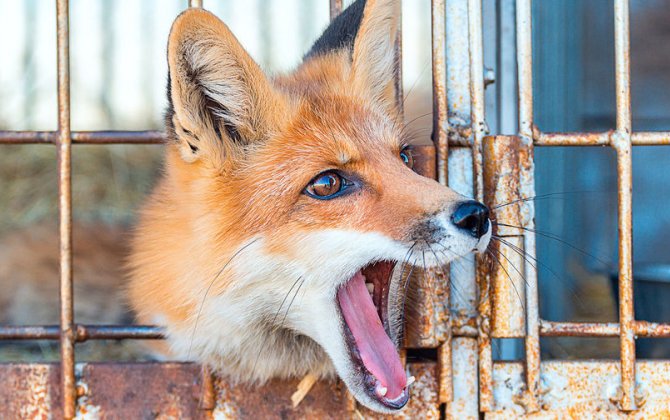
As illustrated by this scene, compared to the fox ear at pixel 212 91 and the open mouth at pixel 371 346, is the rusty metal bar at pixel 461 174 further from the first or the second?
the fox ear at pixel 212 91

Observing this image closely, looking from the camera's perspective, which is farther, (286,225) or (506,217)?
(506,217)

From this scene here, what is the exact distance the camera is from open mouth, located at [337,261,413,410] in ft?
6.90

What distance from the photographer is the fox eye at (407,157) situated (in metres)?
2.47

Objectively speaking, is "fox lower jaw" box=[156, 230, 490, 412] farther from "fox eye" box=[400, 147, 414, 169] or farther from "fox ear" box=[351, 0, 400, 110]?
"fox ear" box=[351, 0, 400, 110]

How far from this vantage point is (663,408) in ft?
7.72

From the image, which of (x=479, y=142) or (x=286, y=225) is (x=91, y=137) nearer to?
(x=286, y=225)

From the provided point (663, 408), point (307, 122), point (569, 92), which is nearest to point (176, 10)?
point (569, 92)

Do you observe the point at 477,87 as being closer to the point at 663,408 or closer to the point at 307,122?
the point at 307,122

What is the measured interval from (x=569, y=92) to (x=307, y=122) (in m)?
1.71

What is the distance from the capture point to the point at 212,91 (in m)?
2.24

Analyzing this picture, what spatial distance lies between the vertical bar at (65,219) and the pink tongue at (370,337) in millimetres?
945

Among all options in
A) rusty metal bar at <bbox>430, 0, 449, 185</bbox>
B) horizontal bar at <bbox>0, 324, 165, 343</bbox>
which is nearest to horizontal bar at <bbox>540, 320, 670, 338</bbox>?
rusty metal bar at <bbox>430, 0, 449, 185</bbox>

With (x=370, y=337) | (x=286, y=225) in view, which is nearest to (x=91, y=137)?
(x=286, y=225)

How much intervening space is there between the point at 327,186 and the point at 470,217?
459 mm
